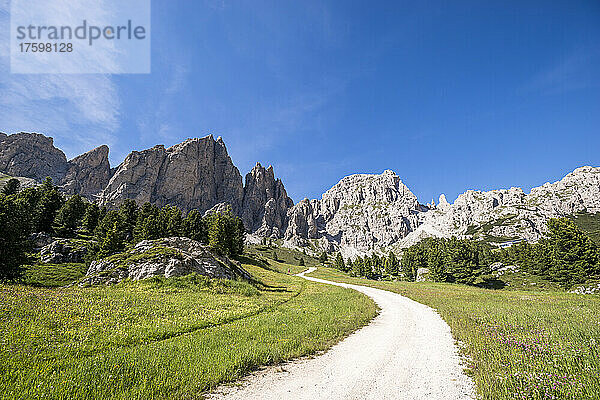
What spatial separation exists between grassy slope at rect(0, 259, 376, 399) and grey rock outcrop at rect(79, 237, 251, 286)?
7.23m

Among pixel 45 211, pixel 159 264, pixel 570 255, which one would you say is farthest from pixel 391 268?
pixel 45 211

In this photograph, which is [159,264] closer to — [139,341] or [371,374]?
[139,341]

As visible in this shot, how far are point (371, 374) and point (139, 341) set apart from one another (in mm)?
10132

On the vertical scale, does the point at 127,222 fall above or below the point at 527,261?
above

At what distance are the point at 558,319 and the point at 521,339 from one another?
24.2ft

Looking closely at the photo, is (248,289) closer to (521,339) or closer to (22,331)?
(22,331)

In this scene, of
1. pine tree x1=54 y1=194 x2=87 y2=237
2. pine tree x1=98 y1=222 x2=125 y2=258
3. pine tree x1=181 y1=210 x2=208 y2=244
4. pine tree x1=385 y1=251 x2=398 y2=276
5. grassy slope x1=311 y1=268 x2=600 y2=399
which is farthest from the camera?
pine tree x1=385 y1=251 x2=398 y2=276

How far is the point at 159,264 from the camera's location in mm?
29094

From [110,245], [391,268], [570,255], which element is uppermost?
[110,245]

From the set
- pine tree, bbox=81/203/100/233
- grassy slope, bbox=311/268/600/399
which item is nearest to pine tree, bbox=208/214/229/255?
pine tree, bbox=81/203/100/233

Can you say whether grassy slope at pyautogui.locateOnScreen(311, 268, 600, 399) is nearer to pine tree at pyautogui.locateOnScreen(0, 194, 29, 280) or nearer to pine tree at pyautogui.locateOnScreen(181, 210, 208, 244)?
pine tree at pyautogui.locateOnScreen(0, 194, 29, 280)

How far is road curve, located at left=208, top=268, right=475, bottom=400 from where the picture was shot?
24.0 ft

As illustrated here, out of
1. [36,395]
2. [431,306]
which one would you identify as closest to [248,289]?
[431,306]

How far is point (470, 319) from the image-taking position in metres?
16.9
